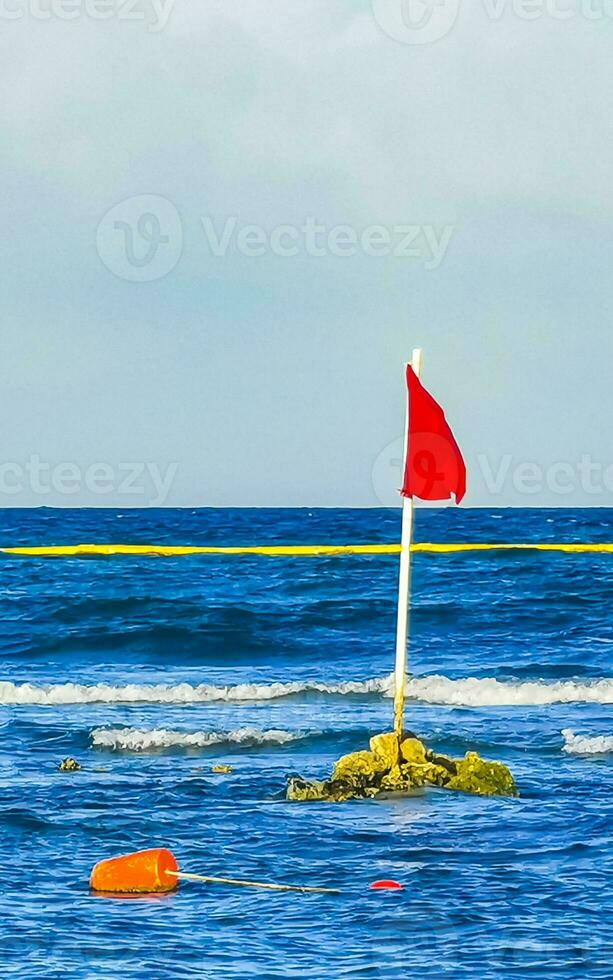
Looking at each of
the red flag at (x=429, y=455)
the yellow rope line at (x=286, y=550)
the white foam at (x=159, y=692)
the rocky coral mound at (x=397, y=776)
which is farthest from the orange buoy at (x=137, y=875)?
the yellow rope line at (x=286, y=550)

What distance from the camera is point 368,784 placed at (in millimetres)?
16812

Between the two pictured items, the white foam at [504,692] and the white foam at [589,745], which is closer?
the white foam at [589,745]

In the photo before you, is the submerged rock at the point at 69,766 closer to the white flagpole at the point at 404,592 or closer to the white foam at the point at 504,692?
the white flagpole at the point at 404,592

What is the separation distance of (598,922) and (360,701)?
1420 centimetres

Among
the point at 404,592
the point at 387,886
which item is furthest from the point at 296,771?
the point at 387,886

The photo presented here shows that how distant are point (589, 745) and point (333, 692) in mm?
7310

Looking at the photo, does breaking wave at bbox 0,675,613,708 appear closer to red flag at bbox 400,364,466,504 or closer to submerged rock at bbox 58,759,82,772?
submerged rock at bbox 58,759,82,772

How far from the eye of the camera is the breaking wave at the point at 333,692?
26078 mm

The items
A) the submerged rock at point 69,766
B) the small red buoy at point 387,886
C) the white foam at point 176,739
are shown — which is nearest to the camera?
the small red buoy at point 387,886

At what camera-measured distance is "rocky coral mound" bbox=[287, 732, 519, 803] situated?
1683 centimetres

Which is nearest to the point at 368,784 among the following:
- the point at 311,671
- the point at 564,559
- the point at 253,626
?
the point at 311,671

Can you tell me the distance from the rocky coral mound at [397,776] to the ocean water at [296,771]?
0.30 metres

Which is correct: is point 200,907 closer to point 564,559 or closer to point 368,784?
point 368,784

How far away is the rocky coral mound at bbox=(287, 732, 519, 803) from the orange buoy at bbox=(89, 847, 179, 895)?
3.81 metres
